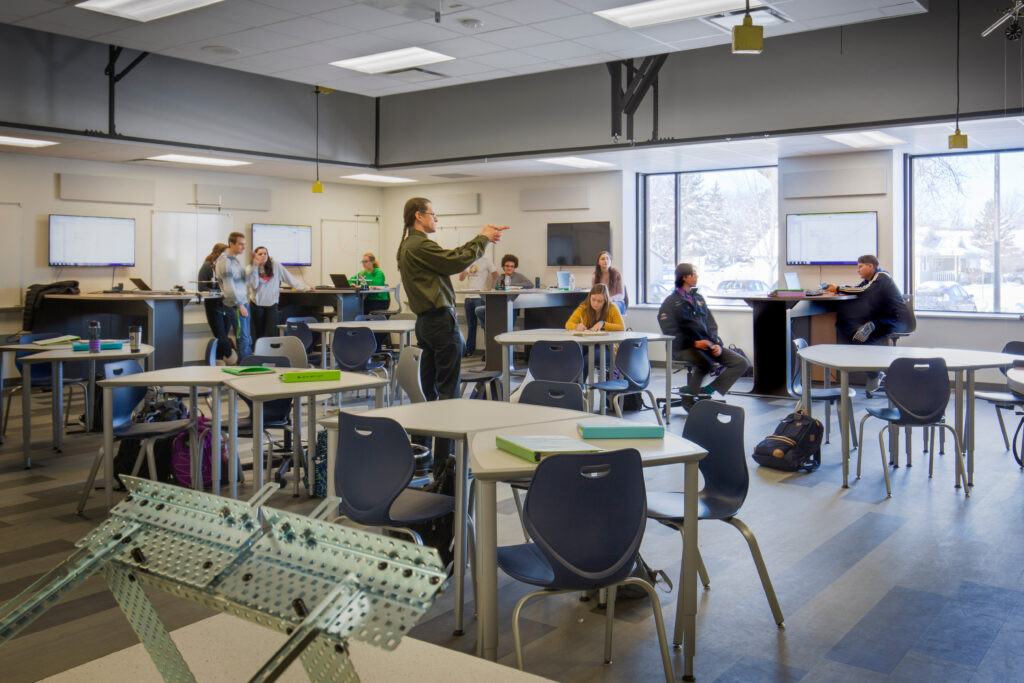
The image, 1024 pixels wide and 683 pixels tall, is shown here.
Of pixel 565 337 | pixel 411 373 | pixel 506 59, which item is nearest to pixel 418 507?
pixel 411 373

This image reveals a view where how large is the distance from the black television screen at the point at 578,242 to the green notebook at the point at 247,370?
810cm

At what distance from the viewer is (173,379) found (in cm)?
493

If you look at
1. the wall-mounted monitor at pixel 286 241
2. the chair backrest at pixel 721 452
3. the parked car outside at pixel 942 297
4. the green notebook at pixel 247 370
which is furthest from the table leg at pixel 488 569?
the wall-mounted monitor at pixel 286 241

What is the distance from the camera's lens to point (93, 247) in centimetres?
1134

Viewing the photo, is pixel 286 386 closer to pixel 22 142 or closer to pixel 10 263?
pixel 22 142

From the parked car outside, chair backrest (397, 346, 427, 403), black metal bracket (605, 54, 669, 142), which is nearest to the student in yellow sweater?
chair backrest (397, 346, 427, 403)

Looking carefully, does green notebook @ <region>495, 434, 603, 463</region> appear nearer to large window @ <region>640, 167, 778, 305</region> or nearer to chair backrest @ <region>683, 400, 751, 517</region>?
chair backrest @ <region>683, 400, 751, 517</region>

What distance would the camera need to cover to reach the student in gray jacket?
33.4ft

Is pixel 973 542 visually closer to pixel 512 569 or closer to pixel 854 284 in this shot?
pixel 512 569

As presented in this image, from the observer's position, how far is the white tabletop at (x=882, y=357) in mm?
5480

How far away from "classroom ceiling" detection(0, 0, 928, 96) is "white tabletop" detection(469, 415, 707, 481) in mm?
3922

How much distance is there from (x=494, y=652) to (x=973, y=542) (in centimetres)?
296

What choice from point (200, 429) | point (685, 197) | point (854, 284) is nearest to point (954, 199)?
point (854, 284)

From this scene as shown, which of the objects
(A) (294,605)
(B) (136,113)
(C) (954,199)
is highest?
(B) (136,113)
